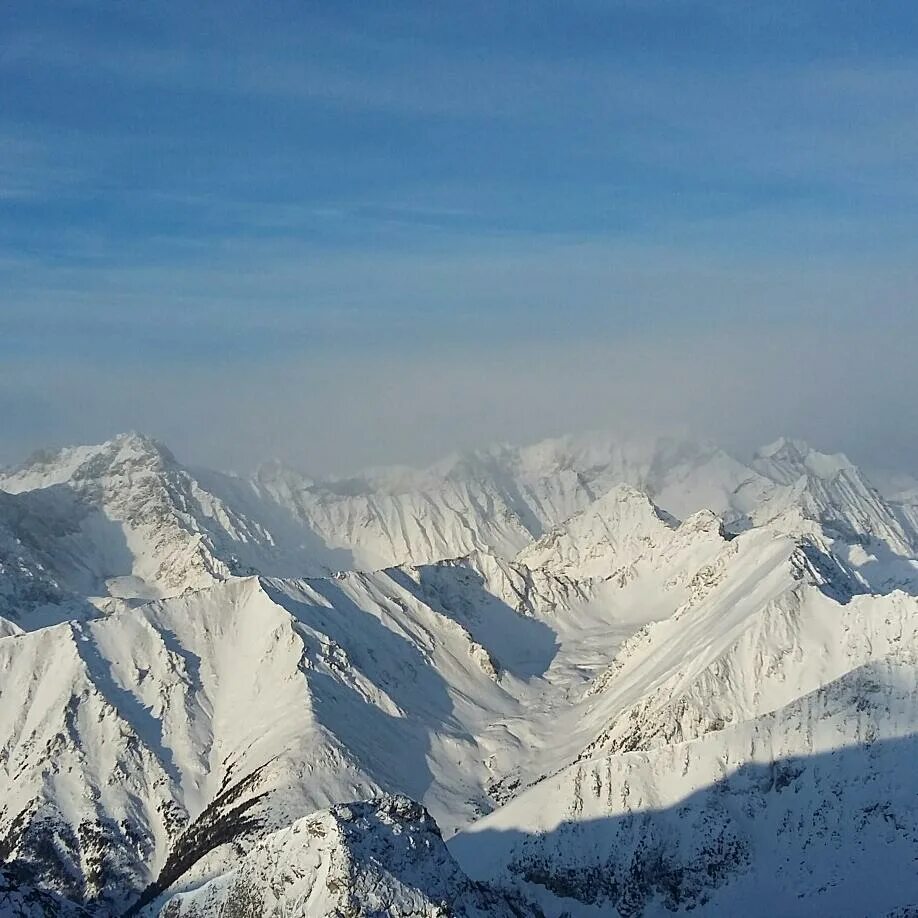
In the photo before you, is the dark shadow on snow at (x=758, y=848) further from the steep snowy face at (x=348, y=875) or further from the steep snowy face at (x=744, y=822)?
the steep snowy face at (x=348, y=875)

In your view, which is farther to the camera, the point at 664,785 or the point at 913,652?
the point at 913,652

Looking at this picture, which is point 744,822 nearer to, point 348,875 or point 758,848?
point 758,848

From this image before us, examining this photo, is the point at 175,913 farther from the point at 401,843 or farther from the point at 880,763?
the point at 880,763

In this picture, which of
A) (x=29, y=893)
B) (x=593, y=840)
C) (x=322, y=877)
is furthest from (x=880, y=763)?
(x=29, y=893)

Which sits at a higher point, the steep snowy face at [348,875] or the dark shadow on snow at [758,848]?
the steep snowy face at [348,875]

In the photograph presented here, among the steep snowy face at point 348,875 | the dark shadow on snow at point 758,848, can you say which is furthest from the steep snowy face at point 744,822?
the steep snowy face at point 348,875

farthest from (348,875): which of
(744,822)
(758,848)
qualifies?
(744,822)

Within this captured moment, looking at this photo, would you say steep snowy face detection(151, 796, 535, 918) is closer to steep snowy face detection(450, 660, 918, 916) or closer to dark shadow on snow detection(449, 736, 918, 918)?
dark shadow on snow detection(449, 736, 918, 918)
